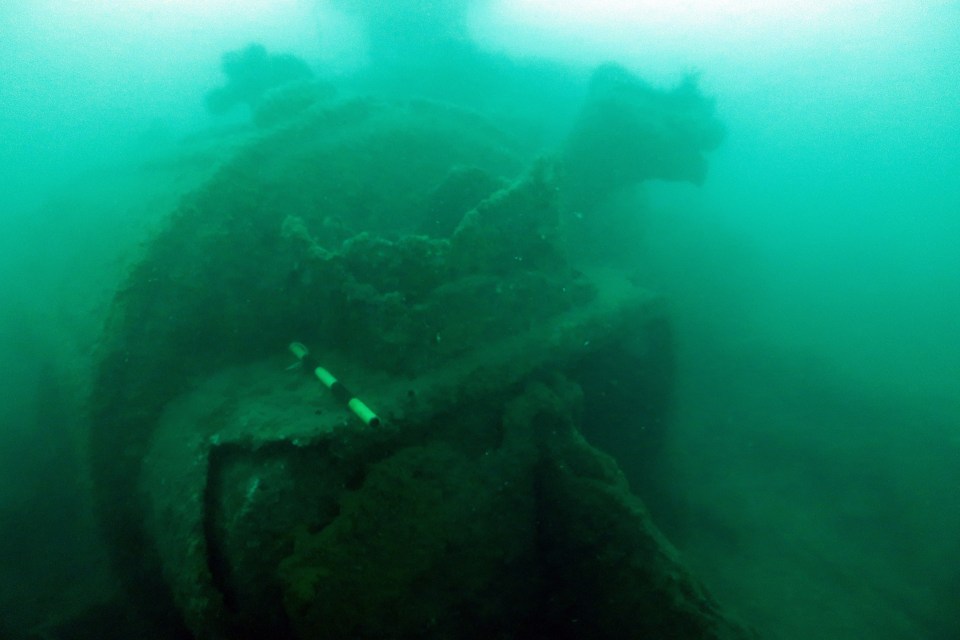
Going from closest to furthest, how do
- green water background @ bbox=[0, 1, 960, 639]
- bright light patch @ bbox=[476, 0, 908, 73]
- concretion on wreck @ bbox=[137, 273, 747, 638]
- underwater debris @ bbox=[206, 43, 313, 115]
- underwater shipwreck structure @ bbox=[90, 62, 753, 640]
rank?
concretion on wreck @ bbox=[137, 273, 747, 638] < underwater shipwreck structure @ bbox=[90, 62, 753, 640] < green water background @ bbox=[0, 1, 960, 639] < underwater debris @ bbox=[206, 43, 313, 115] < bright light patch @ bbox=[476, 0, 908, 73]

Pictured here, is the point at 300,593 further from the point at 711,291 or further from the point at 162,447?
the point at 711,291

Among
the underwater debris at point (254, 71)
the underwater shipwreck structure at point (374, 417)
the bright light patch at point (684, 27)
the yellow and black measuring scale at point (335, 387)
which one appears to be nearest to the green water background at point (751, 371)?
the bright light patch at point (684, 27)

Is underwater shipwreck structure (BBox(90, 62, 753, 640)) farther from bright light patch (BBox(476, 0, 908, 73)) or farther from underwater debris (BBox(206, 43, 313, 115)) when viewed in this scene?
bright light patch (BBox(476, 0, 908, 73))

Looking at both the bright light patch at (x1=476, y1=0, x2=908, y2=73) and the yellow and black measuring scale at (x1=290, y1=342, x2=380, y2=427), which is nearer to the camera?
the yellow and black measuring scale at (x1=290, y1=342, x2=380, y2=427)

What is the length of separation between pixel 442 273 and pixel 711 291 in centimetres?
1526

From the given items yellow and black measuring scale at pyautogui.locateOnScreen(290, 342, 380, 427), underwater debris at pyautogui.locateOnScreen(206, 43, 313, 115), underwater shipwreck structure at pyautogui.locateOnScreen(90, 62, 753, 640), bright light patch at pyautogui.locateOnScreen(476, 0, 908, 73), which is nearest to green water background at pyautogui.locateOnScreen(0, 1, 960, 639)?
bright light patch at pyautogui.locateOnScreen(476, 0, 908, 73)

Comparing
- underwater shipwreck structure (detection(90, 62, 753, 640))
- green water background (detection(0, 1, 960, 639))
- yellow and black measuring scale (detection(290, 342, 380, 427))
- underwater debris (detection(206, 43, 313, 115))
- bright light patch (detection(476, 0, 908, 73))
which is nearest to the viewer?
underwater shipwreck structure (detection(90, 62, 753, 640))

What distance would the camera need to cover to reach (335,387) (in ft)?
14.4

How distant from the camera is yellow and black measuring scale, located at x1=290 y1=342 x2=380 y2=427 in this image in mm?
3976

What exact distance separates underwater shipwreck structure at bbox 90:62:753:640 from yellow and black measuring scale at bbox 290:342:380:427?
0.08 feet

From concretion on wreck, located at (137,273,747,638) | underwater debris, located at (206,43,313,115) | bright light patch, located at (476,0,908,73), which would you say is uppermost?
bright light patch, located at (476,0,908,73)

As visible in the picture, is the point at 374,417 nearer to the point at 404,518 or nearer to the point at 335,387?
the point at 335,387

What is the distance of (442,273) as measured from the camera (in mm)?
5254

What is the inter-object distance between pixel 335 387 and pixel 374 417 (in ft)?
2.16
